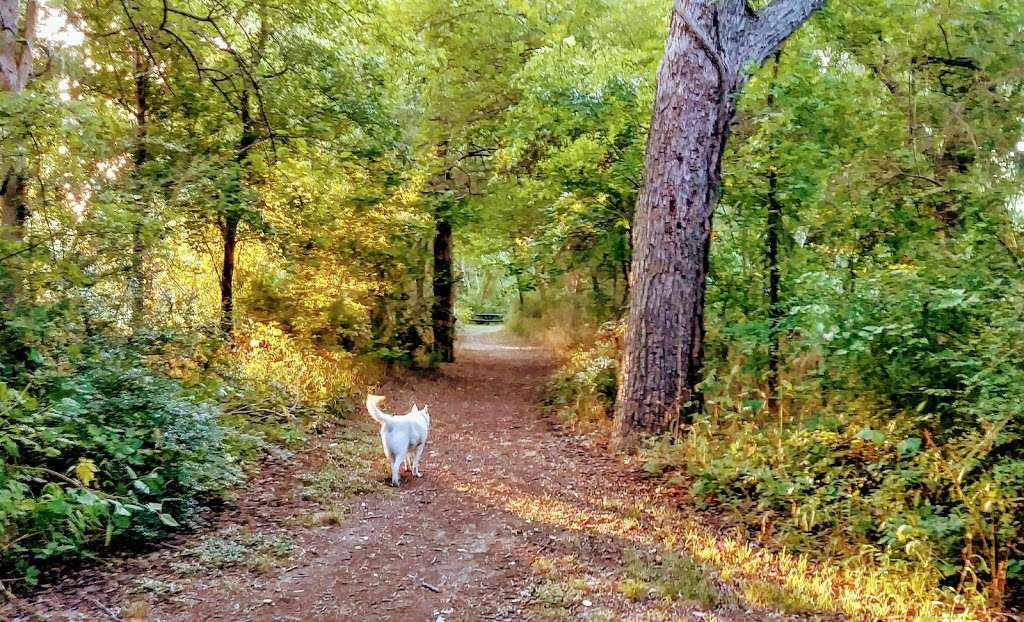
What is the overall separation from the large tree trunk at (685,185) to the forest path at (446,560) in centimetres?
104

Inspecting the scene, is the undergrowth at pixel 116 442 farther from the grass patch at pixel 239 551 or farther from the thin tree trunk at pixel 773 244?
the thin tree trunk at pixel 773 244

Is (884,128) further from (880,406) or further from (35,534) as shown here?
(35,534)

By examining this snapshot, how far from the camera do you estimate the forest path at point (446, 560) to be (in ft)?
11.1

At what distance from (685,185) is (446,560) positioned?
14.6ft

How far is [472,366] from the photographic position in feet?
49.0

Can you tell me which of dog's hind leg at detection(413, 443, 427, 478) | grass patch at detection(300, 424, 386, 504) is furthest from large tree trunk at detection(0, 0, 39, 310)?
dog's hind leg at detection(413, 443, 427, 478)

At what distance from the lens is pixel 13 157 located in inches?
167

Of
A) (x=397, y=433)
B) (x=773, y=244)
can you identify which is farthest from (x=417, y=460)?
(x=773, y=244)

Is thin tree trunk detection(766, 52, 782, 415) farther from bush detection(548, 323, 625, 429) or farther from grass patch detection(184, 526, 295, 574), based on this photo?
grass patch detection(184, 526, 295, 574)

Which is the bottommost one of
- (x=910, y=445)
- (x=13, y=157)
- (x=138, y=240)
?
(x=910, y=445)

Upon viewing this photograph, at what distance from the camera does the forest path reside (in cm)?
339

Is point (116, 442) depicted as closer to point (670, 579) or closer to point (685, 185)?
point (670, 579)

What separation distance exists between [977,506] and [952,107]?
12.7ft

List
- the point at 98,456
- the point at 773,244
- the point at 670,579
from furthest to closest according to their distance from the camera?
the point at 773,244 < the point at 98,456 < the point at 670,579
